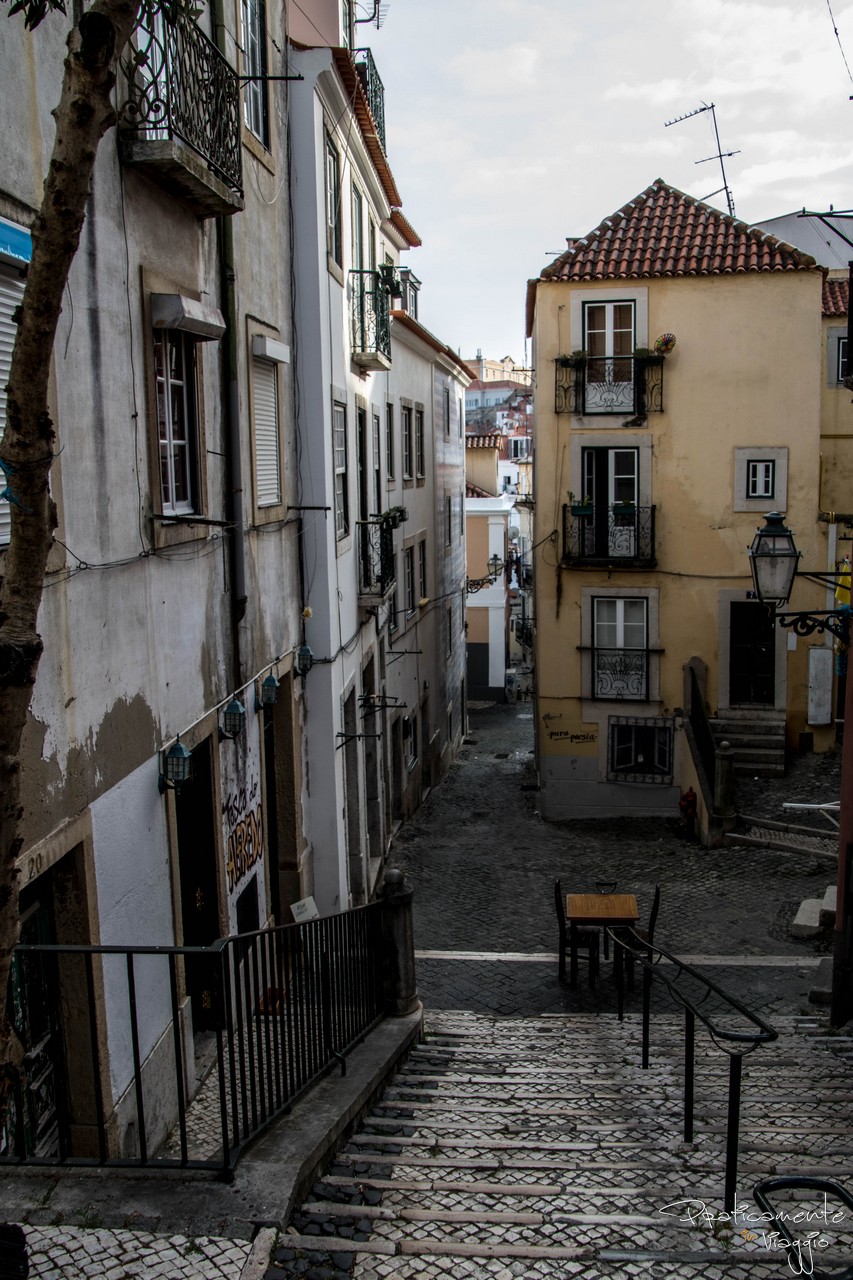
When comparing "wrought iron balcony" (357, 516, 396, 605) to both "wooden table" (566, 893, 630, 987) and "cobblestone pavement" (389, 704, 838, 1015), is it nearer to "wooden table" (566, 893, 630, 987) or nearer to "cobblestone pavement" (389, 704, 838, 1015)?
"cobblestone pavement" (389, 704, 838, 1015)

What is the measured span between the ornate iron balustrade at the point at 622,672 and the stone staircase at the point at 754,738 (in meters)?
1.55

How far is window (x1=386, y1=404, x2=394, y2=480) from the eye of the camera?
20.8m

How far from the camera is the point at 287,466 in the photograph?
11.7m

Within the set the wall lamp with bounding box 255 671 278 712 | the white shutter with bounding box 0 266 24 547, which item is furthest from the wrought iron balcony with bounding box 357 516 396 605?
the white shutter with bounding box 0 266 24 547

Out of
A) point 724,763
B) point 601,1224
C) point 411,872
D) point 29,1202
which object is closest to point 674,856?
point 724,763

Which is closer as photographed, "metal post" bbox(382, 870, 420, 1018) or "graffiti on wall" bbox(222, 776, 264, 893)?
"metal post" bbox(382, 870, 420, 1018)

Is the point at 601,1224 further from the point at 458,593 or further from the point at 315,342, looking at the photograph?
the point at 458,593

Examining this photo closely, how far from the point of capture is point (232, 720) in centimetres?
899

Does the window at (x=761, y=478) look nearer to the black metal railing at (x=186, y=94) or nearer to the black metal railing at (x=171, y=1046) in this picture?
the black metal railing at (x=186, y=94)

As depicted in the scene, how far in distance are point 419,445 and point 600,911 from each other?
644 inches

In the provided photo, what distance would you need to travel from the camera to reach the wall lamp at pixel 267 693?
33.8 feet

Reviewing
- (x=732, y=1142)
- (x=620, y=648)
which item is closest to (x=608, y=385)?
(x=620, y=648)

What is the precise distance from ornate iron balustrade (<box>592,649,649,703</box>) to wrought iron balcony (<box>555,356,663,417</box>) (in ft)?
15.0

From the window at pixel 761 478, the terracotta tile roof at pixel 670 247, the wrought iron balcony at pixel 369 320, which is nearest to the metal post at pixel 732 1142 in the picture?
the wrought iron balcony at pixel 369 320
